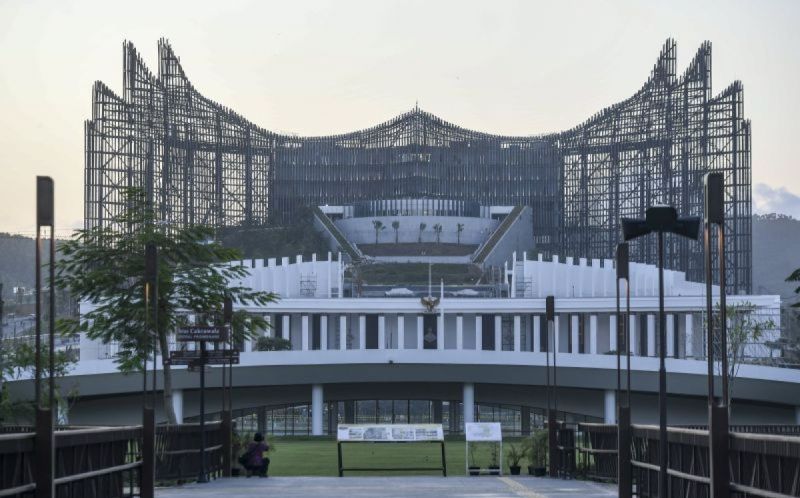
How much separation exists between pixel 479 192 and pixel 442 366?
85610 millimetres

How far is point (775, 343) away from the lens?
9806cm

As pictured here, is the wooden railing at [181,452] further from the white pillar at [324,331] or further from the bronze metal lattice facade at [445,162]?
the bronze metal lattice facade at [445,162]

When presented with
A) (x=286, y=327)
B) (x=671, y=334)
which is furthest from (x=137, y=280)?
(x=671, y=334)

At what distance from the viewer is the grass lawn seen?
4956 centimetres

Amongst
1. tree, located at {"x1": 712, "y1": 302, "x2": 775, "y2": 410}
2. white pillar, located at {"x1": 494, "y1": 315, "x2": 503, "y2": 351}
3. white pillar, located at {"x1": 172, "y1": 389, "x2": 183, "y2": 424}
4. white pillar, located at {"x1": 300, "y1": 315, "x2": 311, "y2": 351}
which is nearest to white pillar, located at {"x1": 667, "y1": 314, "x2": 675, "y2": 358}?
tree, located at {"x1": 712, "y1": 302, "x2": 775, "y2": 410}

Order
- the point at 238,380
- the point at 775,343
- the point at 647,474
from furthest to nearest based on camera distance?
1. the point at 775,343
2. the point at 238,380
3. the point at 647,474

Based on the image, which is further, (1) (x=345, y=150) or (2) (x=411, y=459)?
(1) (x=345, y=150)

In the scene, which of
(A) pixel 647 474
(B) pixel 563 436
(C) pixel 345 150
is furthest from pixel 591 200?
(A) pixel 647 474

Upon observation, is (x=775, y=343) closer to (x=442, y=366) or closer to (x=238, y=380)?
(x=442, y=366)

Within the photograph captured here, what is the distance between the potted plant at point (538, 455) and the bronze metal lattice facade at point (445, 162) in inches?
3575

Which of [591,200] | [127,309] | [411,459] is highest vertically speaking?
[591,200]

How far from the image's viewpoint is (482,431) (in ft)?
152

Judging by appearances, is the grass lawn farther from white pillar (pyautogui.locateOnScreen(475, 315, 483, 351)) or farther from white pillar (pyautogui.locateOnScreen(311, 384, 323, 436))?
white pillar (pyautogui.locateOnScreen(475, 315, 483, 351))

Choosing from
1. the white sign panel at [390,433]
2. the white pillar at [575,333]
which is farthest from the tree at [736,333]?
the white sign panel at [390,433]
